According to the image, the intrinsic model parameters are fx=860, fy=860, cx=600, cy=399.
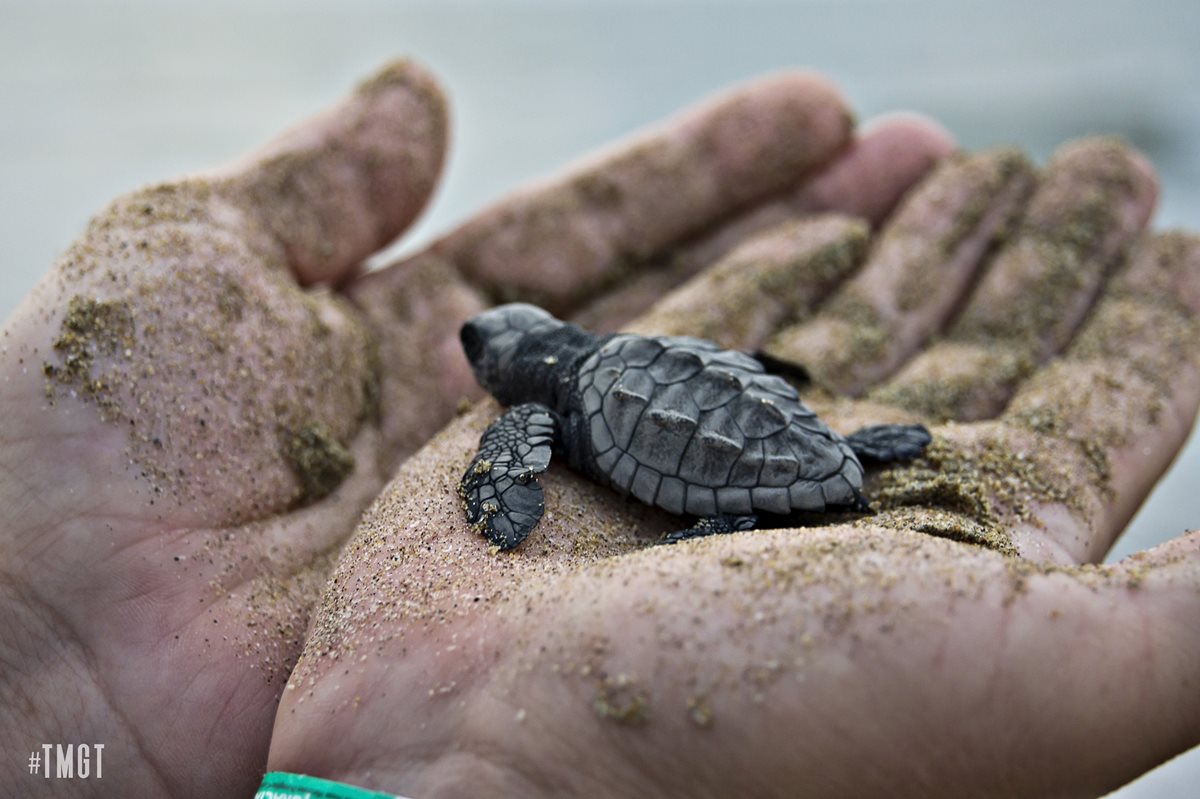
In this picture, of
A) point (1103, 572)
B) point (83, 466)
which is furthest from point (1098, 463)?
point (83, 466)

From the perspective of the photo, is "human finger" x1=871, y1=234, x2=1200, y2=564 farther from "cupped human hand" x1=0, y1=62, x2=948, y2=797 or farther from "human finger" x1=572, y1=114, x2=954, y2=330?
"cupped human hand" x1=0, y1=62, x2=948, y2=797

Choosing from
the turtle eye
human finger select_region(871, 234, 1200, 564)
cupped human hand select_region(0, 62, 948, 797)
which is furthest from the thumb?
human finger select_region(871, 234, 1200, 564)

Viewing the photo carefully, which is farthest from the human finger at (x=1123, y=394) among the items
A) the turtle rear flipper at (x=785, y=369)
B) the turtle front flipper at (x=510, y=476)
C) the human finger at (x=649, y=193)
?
the human finger at (x=649, y=193)

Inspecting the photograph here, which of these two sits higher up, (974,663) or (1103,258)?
(1103,258)

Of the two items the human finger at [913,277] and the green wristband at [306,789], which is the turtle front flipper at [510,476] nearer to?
the green wristband at [306,789]

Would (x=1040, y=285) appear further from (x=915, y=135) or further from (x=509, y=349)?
(x=509, y=349)

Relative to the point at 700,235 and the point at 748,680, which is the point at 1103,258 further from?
the point at 748,680
